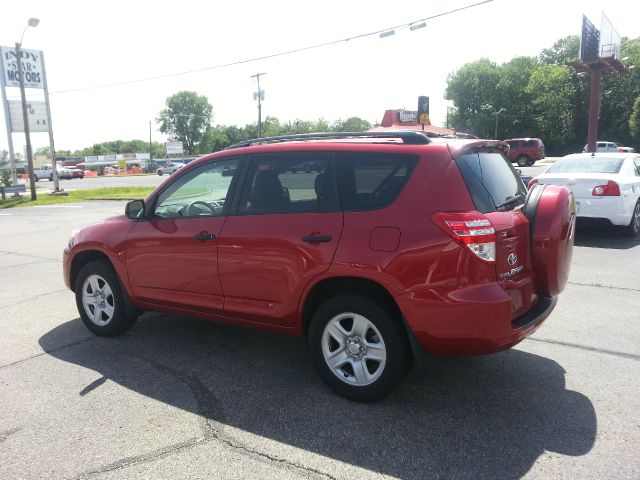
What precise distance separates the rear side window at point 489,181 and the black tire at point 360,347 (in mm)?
937

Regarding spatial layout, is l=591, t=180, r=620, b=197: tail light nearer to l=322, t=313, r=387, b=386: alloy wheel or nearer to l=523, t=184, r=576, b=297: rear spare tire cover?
l=523, t=184, r=576, b=297: rear spare tire cover

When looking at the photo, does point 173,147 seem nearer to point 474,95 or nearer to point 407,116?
point 474,95

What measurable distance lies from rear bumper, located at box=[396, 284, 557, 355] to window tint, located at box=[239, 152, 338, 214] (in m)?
0.92

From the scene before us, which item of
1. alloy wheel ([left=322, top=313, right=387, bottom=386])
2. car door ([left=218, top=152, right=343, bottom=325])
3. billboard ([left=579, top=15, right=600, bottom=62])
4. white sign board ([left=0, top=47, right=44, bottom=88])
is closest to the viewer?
alloy wheel ([left=322, top=313, right=387, bottom=386])

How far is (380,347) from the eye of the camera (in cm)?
338

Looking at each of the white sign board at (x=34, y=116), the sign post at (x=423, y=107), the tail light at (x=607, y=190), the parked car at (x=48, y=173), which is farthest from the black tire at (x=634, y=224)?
the parked car at (x=48, y=173)

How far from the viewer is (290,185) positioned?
390 centimetres

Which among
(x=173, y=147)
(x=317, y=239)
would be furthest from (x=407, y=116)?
(x=173, y=147)

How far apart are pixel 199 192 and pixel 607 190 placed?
7.24 metres

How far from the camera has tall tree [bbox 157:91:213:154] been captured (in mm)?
138000

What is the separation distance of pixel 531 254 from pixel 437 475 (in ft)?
5.23

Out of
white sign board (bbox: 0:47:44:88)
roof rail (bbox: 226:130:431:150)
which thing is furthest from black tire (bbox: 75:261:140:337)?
white sign board (bbox: 0:47:44:88)

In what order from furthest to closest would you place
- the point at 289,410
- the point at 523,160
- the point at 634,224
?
the point at 523,160, the point at 634,224, the point at 289,410

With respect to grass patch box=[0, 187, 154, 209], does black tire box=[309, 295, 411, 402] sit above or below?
above
